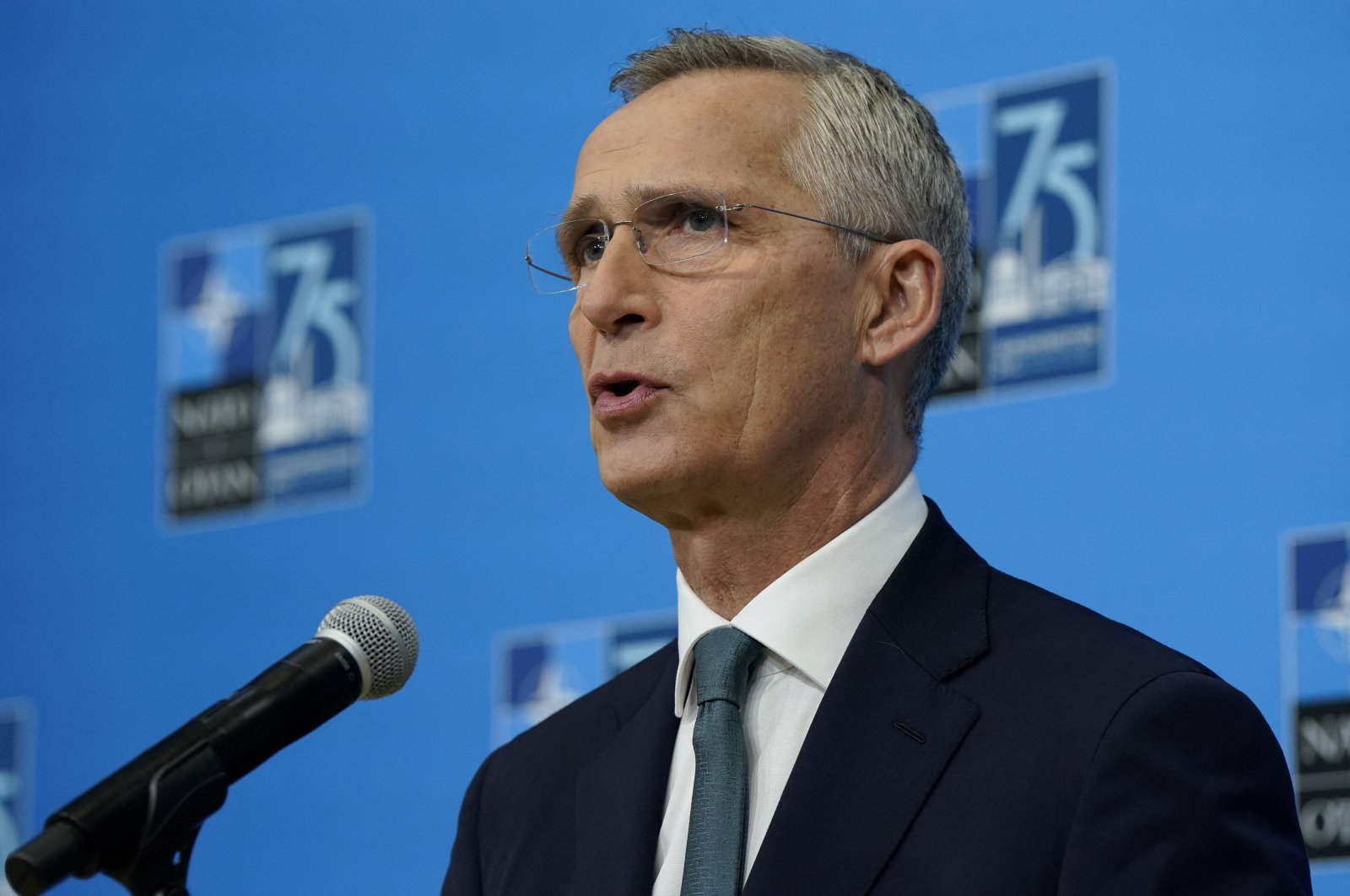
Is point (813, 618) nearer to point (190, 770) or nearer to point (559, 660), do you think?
point (190, 770)

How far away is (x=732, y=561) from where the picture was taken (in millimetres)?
2021

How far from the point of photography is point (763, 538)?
2012mm

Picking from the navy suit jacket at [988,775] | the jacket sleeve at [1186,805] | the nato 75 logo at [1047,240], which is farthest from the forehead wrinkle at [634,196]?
the nato 75 logo at [1047,240]

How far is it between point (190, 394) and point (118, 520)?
12.5 inches

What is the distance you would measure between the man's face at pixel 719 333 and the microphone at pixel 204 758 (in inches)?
16.6

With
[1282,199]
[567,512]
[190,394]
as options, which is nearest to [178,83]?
[190,394]

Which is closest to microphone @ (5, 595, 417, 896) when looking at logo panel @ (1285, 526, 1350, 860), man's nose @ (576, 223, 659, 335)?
man's nose @ (576, 223, 659, 335)

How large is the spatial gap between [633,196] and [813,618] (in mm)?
505

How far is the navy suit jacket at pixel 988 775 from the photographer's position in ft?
5.31

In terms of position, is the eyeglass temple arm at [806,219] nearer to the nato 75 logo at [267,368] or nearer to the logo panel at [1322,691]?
the logo panel at [1322,691]

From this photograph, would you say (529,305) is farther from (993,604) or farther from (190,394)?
(993,604)

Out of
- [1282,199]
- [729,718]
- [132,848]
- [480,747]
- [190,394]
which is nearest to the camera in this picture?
[132,848]

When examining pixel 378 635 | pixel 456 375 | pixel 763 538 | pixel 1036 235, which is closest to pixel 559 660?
pixel 456 375

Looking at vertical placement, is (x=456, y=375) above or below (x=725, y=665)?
above
